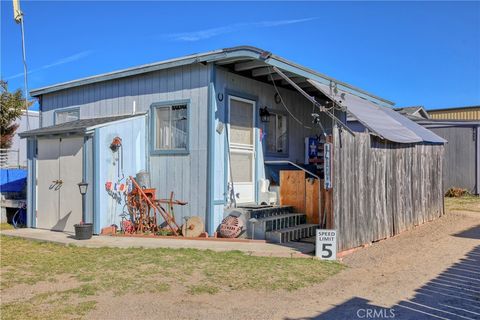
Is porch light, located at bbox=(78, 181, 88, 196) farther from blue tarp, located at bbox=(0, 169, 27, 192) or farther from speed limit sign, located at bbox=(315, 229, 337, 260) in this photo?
blue tarp, located at bbox=(0, 169, 27, 192)

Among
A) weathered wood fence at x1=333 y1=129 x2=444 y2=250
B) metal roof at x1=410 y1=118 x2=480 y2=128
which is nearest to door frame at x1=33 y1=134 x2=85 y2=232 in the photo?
weathered wood fence at x1=333 y1=129 x2=444 y2=250

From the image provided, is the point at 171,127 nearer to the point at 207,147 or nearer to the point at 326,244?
the point at 207,147

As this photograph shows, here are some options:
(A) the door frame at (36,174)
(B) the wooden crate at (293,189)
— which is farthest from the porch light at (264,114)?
(A) the door frame at (36,174)

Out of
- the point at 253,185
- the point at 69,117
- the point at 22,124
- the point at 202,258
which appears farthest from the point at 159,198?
the point at 22,124

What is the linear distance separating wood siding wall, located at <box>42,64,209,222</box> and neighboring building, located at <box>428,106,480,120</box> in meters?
25.5

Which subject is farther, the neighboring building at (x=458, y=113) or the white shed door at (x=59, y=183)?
the neighboring building at (x=458, y=113)

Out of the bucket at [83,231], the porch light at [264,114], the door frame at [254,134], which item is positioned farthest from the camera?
the porch light at [264,114]

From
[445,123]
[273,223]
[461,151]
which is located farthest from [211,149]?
[461,151]

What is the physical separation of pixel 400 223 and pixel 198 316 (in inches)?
267

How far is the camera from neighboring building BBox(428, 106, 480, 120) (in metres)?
30.2

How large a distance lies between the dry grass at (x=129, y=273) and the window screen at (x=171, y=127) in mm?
2752

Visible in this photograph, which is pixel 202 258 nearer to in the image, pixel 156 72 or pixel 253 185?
pixel 253 185

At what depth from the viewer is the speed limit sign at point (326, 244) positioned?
7266mm

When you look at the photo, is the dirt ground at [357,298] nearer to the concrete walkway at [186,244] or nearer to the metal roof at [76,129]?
the concrete walkway at [186,244]
